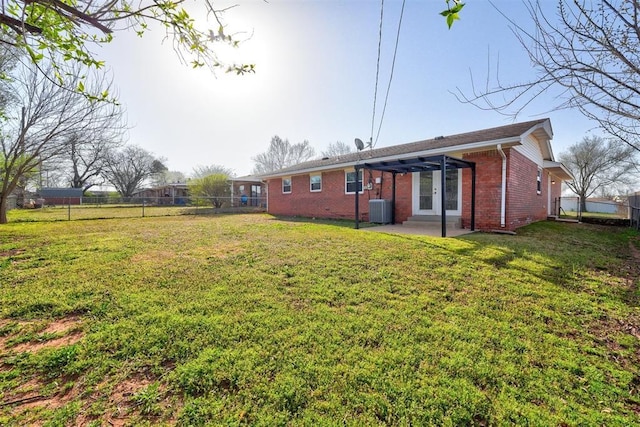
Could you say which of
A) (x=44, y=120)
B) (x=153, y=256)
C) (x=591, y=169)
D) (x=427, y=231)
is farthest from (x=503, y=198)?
(x=591, y=169)

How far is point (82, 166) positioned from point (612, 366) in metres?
51.4

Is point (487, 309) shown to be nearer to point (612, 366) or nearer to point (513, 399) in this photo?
point (612, 366)

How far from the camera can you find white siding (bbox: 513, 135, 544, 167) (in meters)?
9.50

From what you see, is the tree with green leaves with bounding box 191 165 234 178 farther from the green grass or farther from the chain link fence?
Result: the green grass

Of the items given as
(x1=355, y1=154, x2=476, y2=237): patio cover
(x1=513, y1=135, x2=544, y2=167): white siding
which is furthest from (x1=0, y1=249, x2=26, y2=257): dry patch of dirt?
(x1=513, y1=135, x2=544, y2=167): white siding

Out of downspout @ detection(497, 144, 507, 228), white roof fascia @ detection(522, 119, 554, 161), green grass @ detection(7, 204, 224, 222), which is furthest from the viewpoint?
green grass @ detection(7, 204, 224, 222)

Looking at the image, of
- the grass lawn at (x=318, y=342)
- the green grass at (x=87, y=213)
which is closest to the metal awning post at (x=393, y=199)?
the grass lawn at (x=318, y=342)

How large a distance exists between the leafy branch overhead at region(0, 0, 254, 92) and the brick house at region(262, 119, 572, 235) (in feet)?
20.3

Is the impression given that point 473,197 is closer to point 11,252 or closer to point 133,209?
point 11,252

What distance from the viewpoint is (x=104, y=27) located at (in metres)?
2.92

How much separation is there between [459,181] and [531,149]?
389 cm

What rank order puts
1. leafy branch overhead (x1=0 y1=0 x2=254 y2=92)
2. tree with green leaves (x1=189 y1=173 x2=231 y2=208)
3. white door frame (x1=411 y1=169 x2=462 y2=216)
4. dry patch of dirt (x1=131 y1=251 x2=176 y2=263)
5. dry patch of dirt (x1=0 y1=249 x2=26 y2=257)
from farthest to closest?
tree with green leaves (x1=189 y1=173 x2=231 y2=208) < white door frame (x1=411 y1=169 x2=462 y2=216) < dry patch of dirt (x1=0 y1=249 x2=26 y2=257) < dry patch of dirt (x1=131 y1=251 x2=176 y2=263) < leafy branch overhead (x1=0 y1=0 x2=254 y2=92)

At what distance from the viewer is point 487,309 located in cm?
318

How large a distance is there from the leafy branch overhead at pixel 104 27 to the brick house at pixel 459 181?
20.3ft
